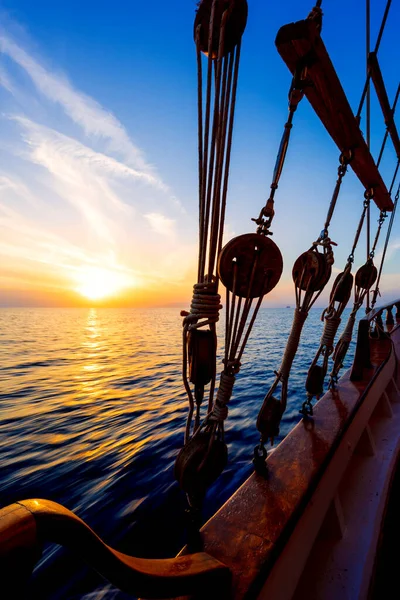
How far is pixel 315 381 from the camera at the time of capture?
2.42 meters

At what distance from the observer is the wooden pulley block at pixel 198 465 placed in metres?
1.11

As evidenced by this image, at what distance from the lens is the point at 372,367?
3822 mm

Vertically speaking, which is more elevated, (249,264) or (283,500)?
(249,264)

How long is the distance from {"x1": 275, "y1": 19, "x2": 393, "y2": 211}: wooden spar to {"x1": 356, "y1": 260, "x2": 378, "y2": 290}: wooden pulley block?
1199 millimetres

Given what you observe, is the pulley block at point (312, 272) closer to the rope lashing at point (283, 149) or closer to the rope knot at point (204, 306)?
the rope lashing at point (283, 149)

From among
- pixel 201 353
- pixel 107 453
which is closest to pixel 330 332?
pixel 201 353

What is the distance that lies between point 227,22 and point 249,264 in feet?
2.95

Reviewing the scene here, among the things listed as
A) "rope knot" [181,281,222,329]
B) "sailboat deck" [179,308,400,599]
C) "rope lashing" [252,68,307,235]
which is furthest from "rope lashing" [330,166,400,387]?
"rope knot" [181,281,222,329]

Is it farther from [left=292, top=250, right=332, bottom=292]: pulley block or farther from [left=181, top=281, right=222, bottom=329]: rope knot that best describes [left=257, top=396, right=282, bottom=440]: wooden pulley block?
[left=181, top=281, right=222, bottom=329]: rope knot

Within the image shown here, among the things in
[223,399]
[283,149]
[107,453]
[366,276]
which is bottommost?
[107,453]

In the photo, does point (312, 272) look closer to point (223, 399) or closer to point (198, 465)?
point (223, 399)

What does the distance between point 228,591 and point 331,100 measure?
2.60m

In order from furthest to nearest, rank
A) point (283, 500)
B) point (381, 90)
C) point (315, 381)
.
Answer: point (381, 90) < point (315, 381) < point (283, 500)

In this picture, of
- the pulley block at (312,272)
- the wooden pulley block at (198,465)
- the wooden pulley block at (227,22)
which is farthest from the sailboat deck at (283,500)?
the wooden pulley block at (227,22)
